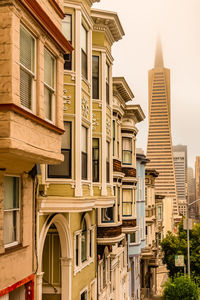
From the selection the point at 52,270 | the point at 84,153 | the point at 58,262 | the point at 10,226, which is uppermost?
the point at 84,153

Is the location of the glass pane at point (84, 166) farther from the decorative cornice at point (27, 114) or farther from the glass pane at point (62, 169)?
the decorative cornice at point (27, 114)

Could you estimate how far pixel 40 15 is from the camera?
9273 millimetres

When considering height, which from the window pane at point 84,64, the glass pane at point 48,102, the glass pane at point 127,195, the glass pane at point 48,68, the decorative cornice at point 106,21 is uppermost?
the decorative cornice at point 106,21

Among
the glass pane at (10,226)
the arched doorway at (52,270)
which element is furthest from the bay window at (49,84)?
the arched doorway at (52,270)

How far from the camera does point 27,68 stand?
908cm

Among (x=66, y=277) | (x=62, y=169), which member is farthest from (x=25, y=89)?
(x=66, y=277)

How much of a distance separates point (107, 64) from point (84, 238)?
787cm

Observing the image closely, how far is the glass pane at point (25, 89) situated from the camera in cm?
880

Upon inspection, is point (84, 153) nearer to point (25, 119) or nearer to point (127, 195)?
point (25, 119)

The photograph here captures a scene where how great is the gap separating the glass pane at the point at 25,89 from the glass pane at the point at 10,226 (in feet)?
9.33

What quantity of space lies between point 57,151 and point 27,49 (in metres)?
2.56

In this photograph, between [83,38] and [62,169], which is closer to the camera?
[62,169]

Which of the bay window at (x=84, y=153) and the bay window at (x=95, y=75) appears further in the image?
the bay window at (x=95, y=75)

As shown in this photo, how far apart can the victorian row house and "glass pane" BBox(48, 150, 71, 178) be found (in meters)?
0.03
